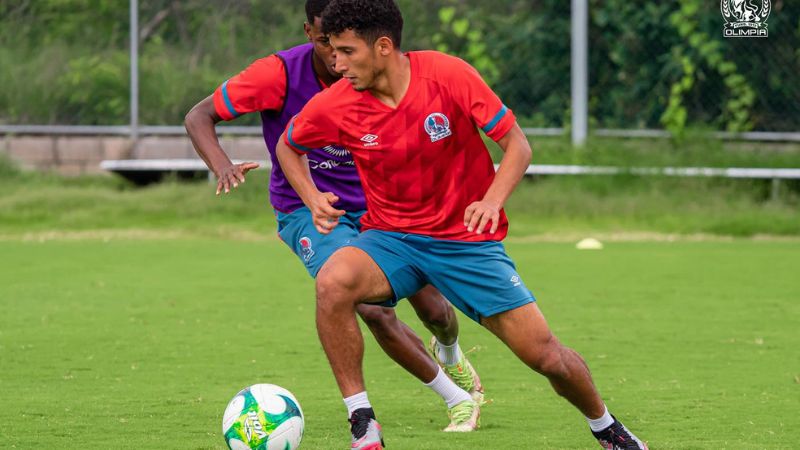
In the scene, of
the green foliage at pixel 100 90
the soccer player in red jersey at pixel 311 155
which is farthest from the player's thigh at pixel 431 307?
the green foliage at pixel 100 90

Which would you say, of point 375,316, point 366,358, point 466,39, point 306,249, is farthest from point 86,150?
point 375,316

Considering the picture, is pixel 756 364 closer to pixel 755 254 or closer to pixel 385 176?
pixel 385 176

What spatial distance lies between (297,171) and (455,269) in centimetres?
79

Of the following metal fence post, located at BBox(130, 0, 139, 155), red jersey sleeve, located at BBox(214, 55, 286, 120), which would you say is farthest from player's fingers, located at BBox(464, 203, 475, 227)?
metal fence post, located at BBox(130, 0, 139, 155)

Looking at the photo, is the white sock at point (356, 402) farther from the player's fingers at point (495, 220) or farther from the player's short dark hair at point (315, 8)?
the player's short dark hair at point (315, 8)

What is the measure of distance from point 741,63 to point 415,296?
11.0m

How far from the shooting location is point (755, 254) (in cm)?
1283

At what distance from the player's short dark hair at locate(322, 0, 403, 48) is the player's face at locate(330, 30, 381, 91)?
23 mm

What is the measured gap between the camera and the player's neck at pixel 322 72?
6574mm

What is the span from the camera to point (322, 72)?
6.59 m

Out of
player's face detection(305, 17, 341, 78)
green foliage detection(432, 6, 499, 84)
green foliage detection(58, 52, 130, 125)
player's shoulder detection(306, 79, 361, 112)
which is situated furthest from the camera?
green foliage detection(58, 52, 130, 125)

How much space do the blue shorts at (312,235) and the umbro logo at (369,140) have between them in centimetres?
95

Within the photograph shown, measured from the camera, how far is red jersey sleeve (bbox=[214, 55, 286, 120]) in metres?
6.57

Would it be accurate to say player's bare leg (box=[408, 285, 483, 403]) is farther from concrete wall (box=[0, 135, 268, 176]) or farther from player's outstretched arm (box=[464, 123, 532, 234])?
concrete wall (box=[0, 135, 268, 176])
